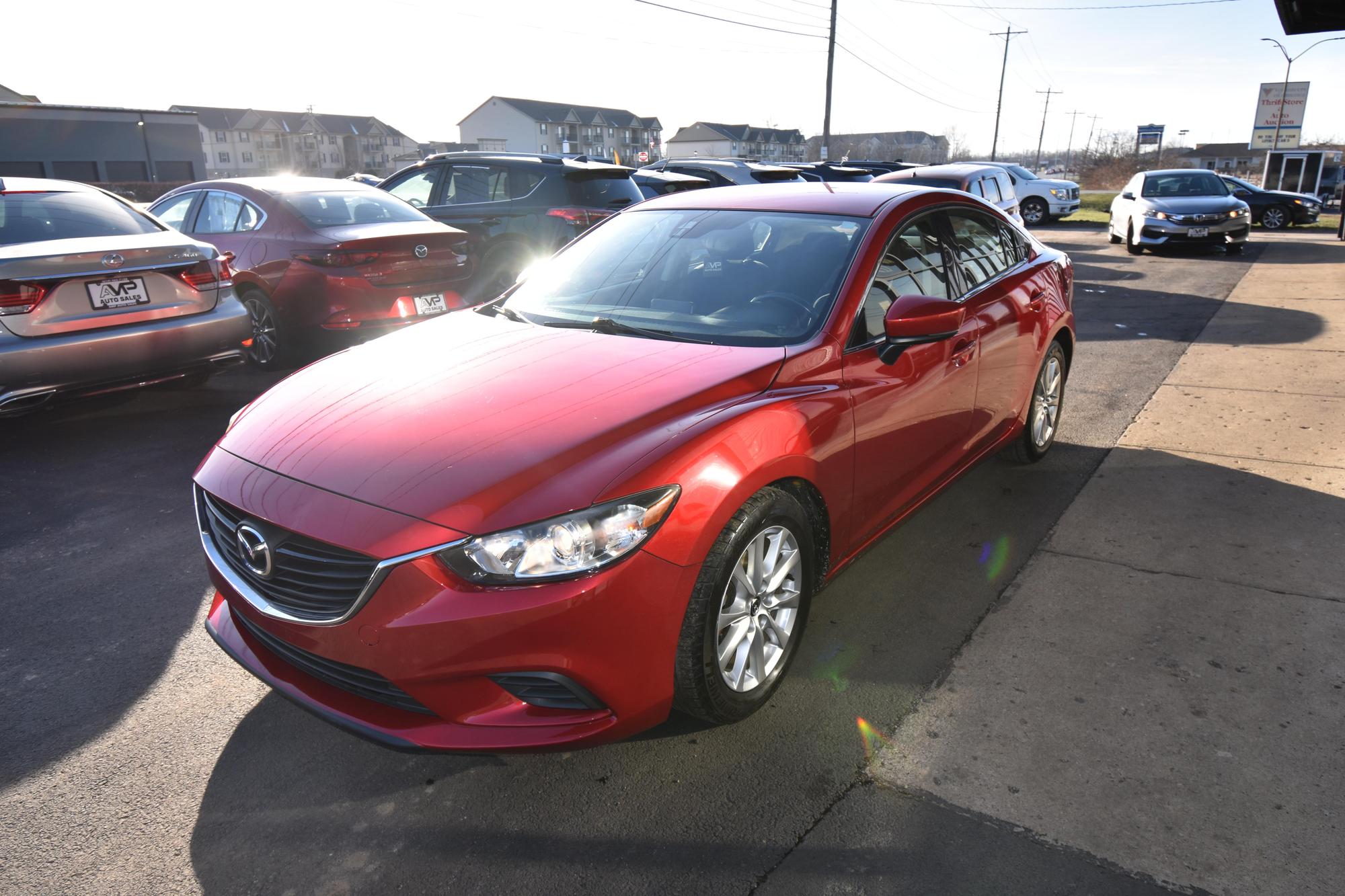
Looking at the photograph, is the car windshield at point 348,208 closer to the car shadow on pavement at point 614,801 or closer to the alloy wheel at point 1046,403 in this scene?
the car shadow on pavement at point 614,801

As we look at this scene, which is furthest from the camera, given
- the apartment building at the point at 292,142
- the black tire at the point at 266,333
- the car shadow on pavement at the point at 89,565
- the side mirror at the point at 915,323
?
the apartment building at the point at 292,142

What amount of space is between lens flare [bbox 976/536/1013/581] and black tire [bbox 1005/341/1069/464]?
97 centimetres

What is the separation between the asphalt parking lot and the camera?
2289 millimetres

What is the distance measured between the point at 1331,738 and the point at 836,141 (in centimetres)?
12561

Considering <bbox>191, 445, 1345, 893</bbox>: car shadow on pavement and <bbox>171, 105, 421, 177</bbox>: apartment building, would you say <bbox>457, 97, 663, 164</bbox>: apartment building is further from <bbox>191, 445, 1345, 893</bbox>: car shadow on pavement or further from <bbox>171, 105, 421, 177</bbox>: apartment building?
<bbox>191, 445, 1345, 893</bbox>: car shadow on pavement

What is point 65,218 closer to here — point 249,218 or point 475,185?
point 249,218

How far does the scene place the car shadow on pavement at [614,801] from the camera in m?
2.29

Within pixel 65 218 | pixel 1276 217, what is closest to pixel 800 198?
pixel 65 218

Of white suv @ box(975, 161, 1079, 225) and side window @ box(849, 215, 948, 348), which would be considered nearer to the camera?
side window @ box(849, 215, 948, 348)

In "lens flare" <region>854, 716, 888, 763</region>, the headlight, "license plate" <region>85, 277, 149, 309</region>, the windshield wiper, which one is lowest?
"lens flare" <region>854, 716, 888, 763</region>

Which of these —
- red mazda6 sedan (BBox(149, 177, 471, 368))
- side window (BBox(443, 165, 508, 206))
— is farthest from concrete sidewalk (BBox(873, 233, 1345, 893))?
side window (BBox(443, 165, 508, 206))

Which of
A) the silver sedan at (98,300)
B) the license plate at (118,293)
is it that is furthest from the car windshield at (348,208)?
the license plate at (118,293)

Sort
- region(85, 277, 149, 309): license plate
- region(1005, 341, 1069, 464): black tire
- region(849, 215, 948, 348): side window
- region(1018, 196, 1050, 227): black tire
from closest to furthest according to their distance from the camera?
region(849, 215, 948, 348): side window, region(1005, 341, 1069, 464): black tire, region(85, 277, 149, 309): license plate, region(1018, 196, 1050, 227): black tire

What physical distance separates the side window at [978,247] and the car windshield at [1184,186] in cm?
1503
